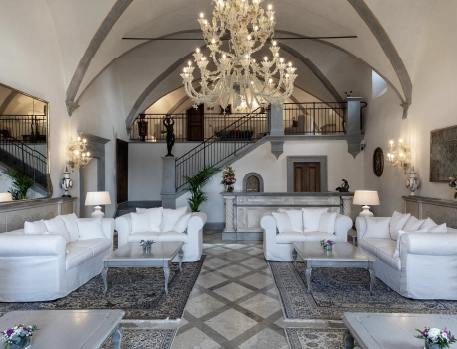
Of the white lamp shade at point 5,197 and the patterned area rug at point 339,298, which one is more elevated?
the white lamp shade at point 5,197

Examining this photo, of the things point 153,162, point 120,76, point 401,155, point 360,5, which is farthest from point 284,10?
point 153,162

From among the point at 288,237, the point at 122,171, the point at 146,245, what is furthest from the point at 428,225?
the point at 122,171

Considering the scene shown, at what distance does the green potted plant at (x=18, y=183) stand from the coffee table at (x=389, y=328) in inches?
195

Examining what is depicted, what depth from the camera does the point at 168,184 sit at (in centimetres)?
871

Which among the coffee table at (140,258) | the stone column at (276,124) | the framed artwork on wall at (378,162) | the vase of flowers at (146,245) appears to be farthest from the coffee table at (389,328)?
the stone column at (276,124)

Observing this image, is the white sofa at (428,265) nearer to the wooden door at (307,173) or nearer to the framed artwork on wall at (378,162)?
the framed artwork on wall at (378,162)

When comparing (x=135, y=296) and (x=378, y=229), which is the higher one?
(x=378, y=229)

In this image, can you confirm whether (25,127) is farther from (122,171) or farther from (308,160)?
(308,160)

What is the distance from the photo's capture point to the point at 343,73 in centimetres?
1034

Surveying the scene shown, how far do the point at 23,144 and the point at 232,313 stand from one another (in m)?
4.31

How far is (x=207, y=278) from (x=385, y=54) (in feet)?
18.9

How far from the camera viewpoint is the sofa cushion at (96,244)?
185 inches

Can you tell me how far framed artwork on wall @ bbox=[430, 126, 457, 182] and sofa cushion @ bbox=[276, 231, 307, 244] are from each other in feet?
8.54

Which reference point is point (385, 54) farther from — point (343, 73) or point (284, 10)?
point (343, 73)
